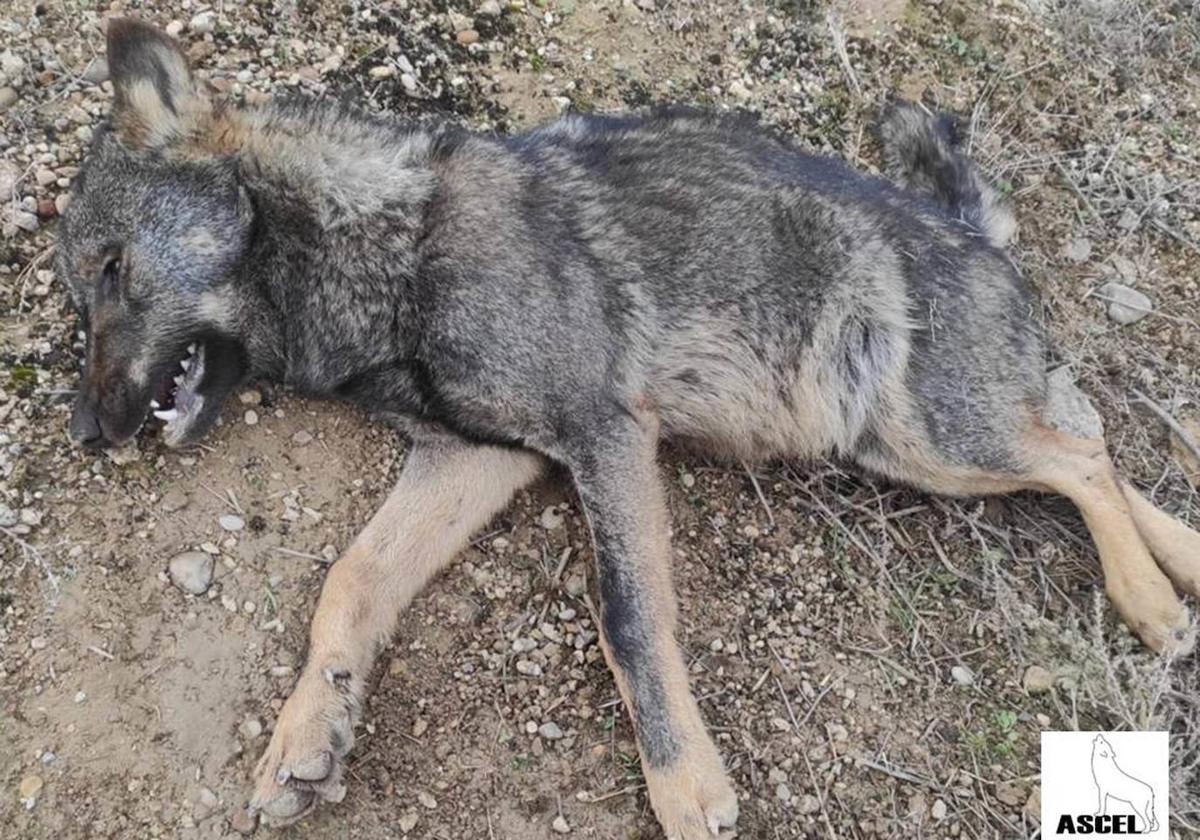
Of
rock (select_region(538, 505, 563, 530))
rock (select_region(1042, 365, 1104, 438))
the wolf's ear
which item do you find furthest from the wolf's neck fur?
rock (select_region(1042, 365, 1104, 438))

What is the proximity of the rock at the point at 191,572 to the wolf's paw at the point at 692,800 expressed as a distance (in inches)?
75.4

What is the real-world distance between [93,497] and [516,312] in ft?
6.22

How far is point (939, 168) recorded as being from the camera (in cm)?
552

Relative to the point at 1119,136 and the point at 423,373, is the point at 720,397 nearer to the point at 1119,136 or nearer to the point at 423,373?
the point at 423,373

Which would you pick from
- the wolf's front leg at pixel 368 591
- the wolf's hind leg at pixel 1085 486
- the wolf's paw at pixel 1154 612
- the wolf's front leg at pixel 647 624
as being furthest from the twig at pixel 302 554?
the wolf's paw at pixel 1154 612

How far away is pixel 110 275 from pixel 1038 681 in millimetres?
4242

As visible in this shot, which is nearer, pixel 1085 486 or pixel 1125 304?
pixel 1085 486

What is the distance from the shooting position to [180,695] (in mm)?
3814

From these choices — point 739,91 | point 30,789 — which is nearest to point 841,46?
point 739,91

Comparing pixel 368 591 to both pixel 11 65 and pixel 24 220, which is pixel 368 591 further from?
pixel 11 65

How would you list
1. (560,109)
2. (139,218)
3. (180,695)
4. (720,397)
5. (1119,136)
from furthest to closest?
(1119,136) → (560,109) → (720,397) → (139,218) → (180,695)

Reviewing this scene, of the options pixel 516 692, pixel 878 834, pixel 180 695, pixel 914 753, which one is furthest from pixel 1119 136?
pixel 180 695

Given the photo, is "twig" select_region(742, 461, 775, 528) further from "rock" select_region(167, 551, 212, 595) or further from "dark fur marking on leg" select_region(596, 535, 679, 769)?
"rock" select_region(167, 551, 212, 595)

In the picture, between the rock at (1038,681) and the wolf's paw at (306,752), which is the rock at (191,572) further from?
the rock at (1038,681)
